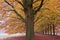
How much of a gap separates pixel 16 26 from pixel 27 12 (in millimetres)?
6971

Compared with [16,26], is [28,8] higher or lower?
higher

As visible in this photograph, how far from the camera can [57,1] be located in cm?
1648

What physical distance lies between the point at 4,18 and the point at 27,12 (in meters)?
4.83

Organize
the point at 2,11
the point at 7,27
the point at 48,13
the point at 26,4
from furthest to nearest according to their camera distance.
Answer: the point at 7,27 → the point at 48,13 → the point at 2,11 → the point at 26,4

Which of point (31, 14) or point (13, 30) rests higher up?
point (31, 14)

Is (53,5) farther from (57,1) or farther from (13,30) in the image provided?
(13,30)

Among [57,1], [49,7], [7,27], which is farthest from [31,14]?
[7,27]

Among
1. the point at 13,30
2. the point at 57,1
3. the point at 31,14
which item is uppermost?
the point at 57,1

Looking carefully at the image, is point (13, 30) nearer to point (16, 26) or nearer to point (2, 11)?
point (16, 26)

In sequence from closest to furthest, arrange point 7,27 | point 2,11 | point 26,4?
1. point 26,4
2. point 2,11
3. point 7,27

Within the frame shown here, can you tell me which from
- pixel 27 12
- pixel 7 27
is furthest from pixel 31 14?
pixel 7 27

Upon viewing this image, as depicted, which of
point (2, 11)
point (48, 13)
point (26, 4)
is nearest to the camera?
point (26, 4)

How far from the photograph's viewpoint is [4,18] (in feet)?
58.4

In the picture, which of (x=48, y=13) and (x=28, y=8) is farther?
(x=48, y=13)
